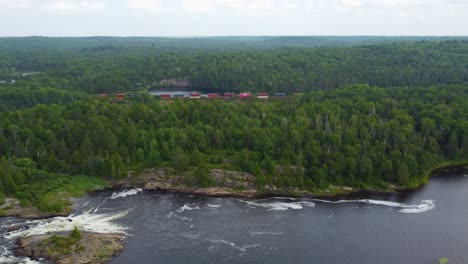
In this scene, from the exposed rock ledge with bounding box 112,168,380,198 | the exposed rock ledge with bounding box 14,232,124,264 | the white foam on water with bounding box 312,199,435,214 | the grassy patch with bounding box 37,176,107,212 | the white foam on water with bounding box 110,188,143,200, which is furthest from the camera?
the exposed rock ledge with bounding box 112,168,380,198

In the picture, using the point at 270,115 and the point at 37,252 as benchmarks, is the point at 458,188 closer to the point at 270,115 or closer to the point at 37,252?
the point at 270,115

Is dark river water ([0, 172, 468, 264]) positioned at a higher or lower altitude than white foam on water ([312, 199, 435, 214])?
lower

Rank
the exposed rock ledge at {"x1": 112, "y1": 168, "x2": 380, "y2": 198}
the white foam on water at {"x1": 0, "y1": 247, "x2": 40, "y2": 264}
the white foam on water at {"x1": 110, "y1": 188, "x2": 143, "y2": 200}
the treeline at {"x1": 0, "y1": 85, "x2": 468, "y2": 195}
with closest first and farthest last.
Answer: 1. the white foam on water at {"x1": 0, "y1": 247, "x2": 40, "y2": 264}
2. the white foam on water at {"x1": 110, "y1": 188, "x2": 143, "y2": 200}
3. the exposed rock ledge at {"x1": 112, "y1": 168, "x2": 380, "y2": 198}
4. the treeline at {"x1": 0, "y1": 85, "x2": 468, "y2": 195}

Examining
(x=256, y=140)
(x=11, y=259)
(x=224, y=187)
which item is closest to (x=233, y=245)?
(x=224, y=187)

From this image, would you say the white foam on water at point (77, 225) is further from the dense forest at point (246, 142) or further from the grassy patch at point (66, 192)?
the dense forest at point (246, 142)

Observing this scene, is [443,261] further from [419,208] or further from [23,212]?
[23,212]

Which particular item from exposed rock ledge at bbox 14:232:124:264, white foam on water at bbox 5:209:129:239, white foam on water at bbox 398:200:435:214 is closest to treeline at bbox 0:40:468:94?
white foam on water at bbox 398:200:435:214

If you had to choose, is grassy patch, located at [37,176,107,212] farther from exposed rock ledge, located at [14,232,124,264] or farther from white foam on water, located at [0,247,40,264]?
white foam on water, located at [0,247,40,264]
